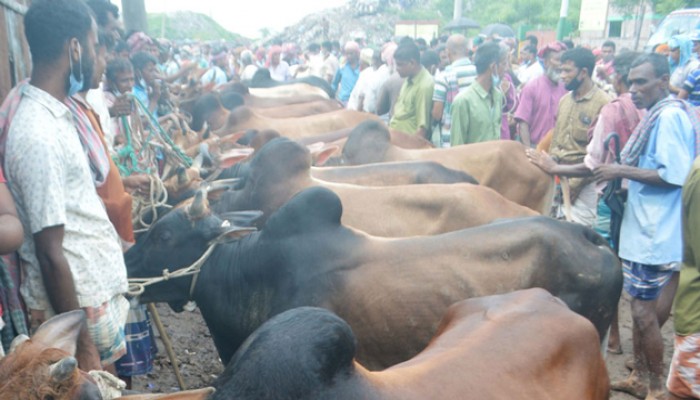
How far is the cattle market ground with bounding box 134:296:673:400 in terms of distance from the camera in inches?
172

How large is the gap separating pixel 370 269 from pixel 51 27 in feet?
5.63

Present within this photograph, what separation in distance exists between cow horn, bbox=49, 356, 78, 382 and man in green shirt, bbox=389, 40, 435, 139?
6.27m

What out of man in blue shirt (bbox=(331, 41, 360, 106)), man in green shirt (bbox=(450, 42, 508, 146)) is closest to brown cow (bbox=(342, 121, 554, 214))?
man in green shirt (bbox=(450, 42, 508, 146))

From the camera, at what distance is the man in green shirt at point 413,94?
764 centimetres

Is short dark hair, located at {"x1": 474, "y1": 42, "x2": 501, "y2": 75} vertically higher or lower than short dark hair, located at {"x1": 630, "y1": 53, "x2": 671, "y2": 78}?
lower

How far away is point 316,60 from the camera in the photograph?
16.7m

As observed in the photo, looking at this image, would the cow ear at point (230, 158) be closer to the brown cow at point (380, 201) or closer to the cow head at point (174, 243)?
the brown cow at point (380, 201)

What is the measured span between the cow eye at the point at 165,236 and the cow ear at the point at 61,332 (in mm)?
1462

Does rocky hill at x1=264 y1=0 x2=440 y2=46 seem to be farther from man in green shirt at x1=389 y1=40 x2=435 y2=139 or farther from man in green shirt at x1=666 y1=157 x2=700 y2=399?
man in green shirt at x1=666 y1=157 x2=700 y2=399

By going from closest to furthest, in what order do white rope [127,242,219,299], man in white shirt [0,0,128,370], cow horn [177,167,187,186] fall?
man in white shirt [0,0,128,370]
white rope [127,242,219,299]
cow horn [177,167,187,186]

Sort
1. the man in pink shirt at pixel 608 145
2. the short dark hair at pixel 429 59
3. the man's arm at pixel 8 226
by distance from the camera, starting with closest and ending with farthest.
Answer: the man's arm at pixel 8 226 → the man in pink shirt at pixel 608 145 → the short dark hair at pixel 429 59

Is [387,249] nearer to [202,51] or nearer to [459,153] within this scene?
[459,153]

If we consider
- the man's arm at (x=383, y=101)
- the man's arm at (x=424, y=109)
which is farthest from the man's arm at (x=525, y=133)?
the man's arm at (x=383, y=101)

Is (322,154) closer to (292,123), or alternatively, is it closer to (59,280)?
(292,123)
